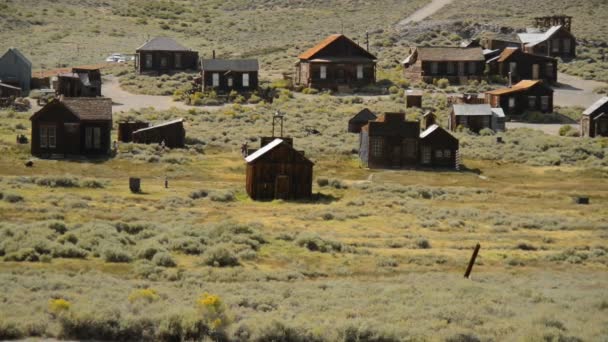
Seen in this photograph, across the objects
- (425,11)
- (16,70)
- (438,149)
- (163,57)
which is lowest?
(438,149)

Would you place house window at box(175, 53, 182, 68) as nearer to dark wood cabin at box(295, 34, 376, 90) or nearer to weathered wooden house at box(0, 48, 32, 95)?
dark wood cabin at box(295, 34, 376, 90)

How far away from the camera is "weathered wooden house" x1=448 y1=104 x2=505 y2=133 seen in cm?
7788

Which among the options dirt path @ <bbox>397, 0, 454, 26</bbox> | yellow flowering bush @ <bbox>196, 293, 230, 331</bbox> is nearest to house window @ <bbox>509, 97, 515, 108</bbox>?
dirt path @ <bbox>397, 0, 454, 26</bbox>

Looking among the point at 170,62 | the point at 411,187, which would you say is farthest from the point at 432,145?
the point at 170,62

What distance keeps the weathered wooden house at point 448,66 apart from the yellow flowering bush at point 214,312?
75989 millimetres

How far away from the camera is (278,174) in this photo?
49.8m

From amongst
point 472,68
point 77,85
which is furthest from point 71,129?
point 472,68

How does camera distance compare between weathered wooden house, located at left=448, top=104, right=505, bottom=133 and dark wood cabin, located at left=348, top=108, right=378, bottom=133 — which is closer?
dark wood cabin, located at left=348, top=108, right=378, bottom=133

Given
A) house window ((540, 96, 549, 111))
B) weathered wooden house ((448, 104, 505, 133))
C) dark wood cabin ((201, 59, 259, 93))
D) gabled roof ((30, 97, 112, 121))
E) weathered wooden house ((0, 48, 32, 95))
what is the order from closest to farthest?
gabled roof ((30, 97, 112, 121)) → weathered wooden house ((448, 104, 505, 133)) → house window ((540, 96, 549, 111)) → weathered wooden house ((0, 48, 32, 95)) → dark wood cabin ((201, 59, 259, 93))

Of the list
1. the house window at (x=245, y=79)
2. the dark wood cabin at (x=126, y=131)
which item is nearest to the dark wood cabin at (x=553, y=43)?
the house window at (x=245, y=79)

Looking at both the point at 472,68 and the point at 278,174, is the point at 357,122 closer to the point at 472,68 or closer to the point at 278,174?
the point at 278,174

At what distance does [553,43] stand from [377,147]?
179ft

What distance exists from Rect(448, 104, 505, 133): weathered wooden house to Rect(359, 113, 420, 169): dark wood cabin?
15.5 m

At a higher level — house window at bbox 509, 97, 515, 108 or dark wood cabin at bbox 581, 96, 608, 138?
house window at bbox 509, 97, 515, 108
